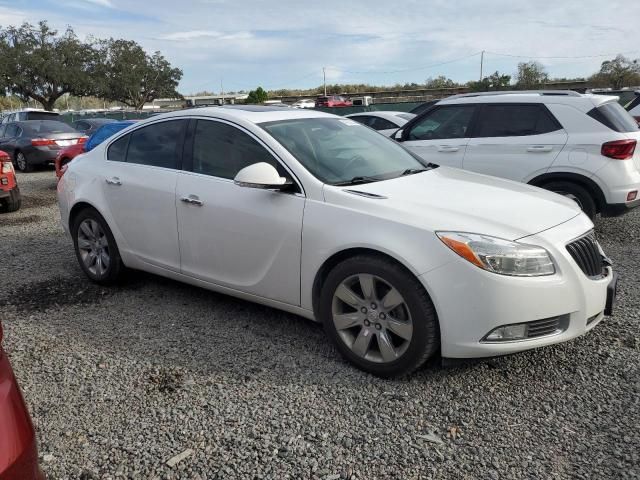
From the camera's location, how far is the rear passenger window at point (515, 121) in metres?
6.42

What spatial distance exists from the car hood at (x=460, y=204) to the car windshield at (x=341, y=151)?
0.57 ft

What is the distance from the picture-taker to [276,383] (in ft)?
10.7

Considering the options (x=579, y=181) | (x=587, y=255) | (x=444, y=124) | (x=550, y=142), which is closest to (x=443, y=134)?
(x=444, y=124)

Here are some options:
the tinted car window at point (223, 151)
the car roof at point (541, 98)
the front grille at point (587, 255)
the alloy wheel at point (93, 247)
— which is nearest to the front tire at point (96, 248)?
the alloy wheel at point (93, 247)

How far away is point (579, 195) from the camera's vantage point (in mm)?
6160

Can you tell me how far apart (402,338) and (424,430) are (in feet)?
1.79

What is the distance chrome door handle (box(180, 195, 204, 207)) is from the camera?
12.9ft

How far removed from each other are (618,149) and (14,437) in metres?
6.30

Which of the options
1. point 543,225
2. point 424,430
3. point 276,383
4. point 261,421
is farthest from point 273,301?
point 543,225

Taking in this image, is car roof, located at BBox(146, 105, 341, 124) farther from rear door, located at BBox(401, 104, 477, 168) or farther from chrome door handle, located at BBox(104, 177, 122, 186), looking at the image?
rear door, located at BBox(401, 104, 477, 168)

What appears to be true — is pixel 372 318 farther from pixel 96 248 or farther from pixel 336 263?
pixel 96 248

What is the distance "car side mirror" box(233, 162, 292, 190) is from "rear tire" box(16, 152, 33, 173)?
537 inches

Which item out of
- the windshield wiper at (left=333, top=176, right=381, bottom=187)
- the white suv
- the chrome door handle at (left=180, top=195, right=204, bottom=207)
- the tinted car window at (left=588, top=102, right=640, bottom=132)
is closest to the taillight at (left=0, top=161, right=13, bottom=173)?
the chrome door handle at (left=180, top=195, right=204, bottom=207)

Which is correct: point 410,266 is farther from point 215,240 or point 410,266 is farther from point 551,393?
point 215,240
